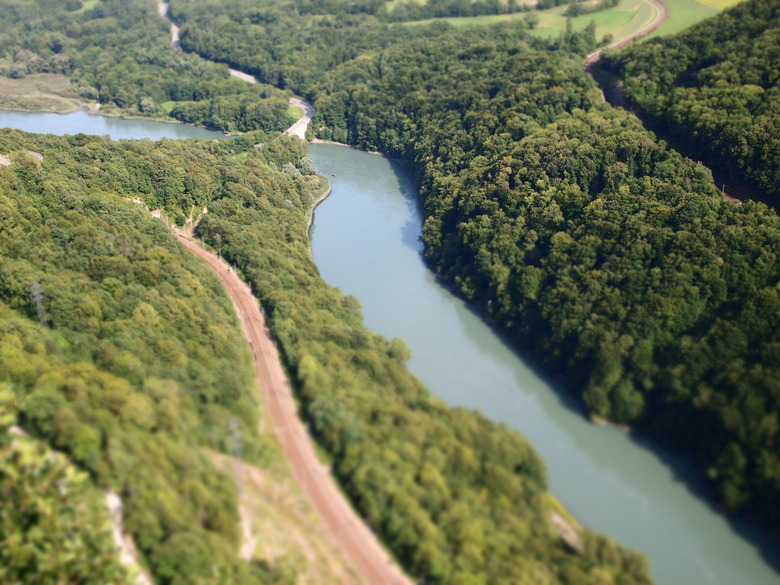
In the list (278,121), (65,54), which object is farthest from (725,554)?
(65,54)

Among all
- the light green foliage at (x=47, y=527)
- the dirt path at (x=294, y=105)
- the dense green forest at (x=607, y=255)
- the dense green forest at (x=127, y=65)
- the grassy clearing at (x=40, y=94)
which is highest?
the dense green forest at (x=607, y=255)

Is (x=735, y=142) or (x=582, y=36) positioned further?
(x=582, y=36)

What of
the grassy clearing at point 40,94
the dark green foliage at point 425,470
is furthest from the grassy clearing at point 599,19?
the dark green foliage at point 425,470

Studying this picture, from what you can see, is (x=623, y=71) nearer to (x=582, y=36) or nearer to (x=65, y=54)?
(x=582, y=36)

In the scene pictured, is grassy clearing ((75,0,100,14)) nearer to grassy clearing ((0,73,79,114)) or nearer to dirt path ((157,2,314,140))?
dirt path ((157,2,314,140))

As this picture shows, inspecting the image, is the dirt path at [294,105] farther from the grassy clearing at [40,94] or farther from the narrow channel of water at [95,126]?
the grassy clearing at [40,94]

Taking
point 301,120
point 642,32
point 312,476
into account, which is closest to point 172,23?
point 301,120

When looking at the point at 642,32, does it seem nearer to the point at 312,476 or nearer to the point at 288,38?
the point at 288,38
